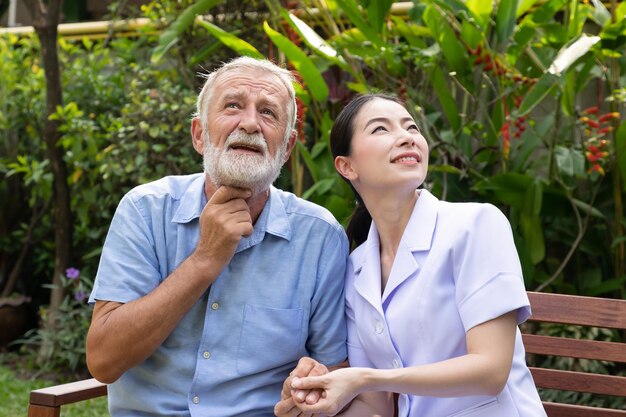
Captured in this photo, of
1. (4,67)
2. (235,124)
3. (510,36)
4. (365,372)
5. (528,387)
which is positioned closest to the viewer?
(365,372)

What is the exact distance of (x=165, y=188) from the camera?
2.62 metres

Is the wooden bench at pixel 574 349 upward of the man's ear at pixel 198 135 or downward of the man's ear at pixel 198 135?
downward

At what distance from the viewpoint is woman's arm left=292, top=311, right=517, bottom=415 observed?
212 centimetres

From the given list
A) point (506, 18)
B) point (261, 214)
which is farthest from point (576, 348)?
point (506, 18)

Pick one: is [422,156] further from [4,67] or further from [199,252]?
[4,67]

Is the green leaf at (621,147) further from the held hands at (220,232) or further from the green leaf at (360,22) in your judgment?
the held hands at (220,232)

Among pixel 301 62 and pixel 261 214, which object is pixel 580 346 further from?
pixel 301 62

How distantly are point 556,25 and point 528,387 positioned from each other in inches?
81.5

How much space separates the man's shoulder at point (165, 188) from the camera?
8.41 feet

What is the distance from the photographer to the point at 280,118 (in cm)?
255

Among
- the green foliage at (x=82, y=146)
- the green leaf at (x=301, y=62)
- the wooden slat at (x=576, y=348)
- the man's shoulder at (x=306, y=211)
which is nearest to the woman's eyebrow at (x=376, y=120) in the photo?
the man's shoulder at (x=306, y=211)

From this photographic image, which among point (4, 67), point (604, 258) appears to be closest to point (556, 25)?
point (604, 258)

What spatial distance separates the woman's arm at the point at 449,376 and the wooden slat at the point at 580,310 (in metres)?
0.52

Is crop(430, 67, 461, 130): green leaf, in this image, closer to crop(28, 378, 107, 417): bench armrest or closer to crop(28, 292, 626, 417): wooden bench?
crop(28, 292, 626, 417): wooden bench
